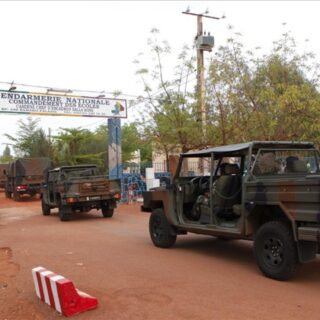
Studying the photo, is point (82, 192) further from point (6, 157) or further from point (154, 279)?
point (6, 157)

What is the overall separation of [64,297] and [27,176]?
2465 cm

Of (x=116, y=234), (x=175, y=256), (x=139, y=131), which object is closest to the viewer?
(x=175, y=256)

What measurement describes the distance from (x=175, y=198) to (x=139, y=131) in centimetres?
1166

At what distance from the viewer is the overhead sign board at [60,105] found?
2027 centimetres

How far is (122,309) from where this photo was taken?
18.9 feet

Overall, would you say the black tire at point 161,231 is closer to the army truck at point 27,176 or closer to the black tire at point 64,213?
the black tire at point 64,213

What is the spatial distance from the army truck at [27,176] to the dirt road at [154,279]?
56.4 ft

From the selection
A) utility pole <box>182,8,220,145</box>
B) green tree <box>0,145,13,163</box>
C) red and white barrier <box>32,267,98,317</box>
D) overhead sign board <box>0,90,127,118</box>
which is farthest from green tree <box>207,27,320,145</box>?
green tree <box>0,145,13,163</box>

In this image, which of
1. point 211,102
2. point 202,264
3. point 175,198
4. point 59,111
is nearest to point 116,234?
point 175,198

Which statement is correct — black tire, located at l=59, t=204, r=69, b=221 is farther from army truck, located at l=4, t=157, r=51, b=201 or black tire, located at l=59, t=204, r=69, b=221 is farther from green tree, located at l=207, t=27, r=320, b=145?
army truck, located at l=4, t=157, r=51, b=201

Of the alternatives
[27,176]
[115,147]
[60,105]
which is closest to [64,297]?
[60,105]

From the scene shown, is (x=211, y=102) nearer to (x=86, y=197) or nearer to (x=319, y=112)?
(x=319, y=112)

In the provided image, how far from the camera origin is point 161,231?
993 centimetres

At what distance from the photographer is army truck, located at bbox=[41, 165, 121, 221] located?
15969mm
